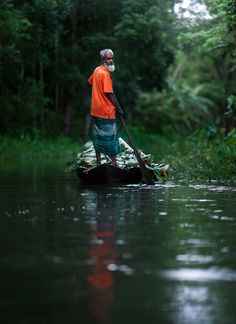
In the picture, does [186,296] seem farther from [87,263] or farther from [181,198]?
[181,198]

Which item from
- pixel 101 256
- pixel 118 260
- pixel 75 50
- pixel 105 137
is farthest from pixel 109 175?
pixel 75 50

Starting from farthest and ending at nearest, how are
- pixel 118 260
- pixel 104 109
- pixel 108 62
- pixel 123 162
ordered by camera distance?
1. pixel 123 162
2. pixel 104 109
3. pixel 108 62
4. pixel 118 260

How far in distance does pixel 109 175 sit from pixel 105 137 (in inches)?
30.9

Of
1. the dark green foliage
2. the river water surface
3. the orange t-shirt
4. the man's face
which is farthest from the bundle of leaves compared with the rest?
the dark green foliage

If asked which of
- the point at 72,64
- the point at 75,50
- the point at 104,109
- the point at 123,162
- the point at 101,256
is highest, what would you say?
the point at 75,50

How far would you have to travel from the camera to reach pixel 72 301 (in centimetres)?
479

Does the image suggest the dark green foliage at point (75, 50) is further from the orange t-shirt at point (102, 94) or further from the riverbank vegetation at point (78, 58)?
the orange t-shirt at point (102, 94)

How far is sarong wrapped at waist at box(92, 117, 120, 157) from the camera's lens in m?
14.8

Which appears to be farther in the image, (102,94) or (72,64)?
(72,64)

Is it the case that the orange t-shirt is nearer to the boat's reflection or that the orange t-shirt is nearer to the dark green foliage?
the boat's reflection

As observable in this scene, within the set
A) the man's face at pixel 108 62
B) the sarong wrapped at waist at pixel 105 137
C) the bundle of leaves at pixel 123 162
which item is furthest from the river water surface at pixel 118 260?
the man's face at pixel 108 62

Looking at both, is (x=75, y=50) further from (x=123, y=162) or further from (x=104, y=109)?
(x=104, y=109)

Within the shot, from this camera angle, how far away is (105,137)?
584 inches

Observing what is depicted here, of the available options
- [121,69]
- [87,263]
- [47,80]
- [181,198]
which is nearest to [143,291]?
[87,263]
